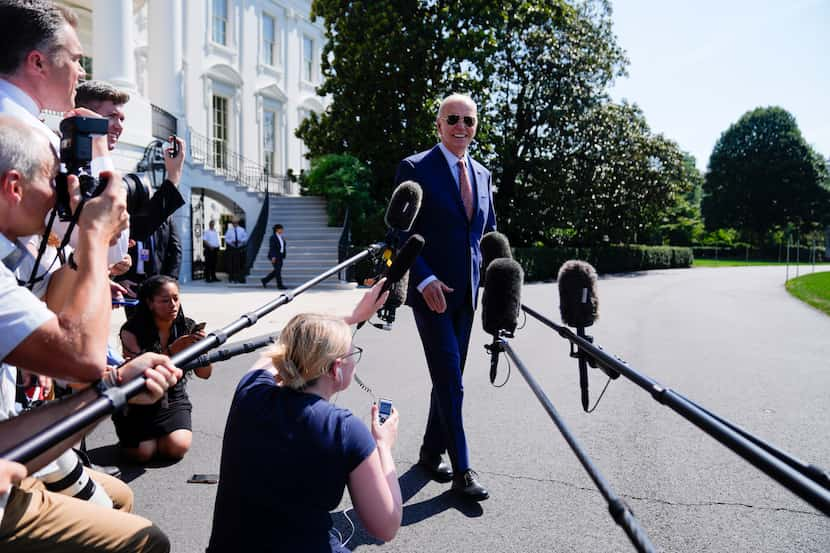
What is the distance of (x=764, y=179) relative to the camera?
208 ft

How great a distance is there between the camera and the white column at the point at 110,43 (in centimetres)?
1633

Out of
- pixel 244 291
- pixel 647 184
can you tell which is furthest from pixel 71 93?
pixel 647 184

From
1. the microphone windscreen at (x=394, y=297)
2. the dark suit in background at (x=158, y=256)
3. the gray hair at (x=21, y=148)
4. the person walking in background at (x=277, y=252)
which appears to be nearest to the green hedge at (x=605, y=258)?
the person walking in background at (x=277, y=252)

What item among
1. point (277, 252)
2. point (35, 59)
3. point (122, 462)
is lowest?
point (122, 462)

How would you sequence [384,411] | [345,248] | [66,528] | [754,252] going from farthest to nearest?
[754,252] < [345,248] < [384,411] < [66,528]

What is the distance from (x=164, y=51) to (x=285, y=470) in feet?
73.2

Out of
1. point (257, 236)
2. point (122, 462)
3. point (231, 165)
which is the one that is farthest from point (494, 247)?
point (231, 165)

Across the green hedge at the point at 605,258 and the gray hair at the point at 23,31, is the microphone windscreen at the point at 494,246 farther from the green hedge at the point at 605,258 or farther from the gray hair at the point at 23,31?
the green hedge at the point at 605,258

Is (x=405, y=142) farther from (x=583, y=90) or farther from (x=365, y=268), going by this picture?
(x=583, y=90)

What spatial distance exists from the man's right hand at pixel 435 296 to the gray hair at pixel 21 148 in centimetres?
226

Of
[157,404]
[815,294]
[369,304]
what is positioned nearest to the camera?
[369,304]

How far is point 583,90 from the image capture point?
25828mm

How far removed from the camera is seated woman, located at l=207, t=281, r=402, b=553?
204 centimetres

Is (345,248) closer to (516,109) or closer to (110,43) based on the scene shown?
(110,43)
